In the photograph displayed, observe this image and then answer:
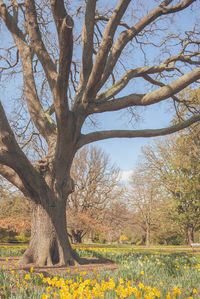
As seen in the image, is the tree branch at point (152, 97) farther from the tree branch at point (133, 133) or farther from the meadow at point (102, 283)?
the meadow at point (102, 283)

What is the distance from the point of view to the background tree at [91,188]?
683 inches

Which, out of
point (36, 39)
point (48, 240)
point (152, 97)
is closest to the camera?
point (152, 97)

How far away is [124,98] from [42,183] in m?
2.58

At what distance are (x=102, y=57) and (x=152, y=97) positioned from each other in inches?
56.6

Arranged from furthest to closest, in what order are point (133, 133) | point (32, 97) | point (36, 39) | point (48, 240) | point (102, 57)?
point (32, 97) < point (133, 133) < point (36, 39) < point (48, 240) < point (102, 57)

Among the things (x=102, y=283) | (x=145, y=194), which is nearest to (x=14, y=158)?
(x=102, y=283)

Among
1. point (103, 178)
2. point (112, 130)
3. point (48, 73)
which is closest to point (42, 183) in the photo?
point (112, 130)

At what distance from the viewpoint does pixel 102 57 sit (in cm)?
398

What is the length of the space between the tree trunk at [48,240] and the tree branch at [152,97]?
239cm

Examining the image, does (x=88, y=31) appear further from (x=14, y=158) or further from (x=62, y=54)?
(x=14, y=158)

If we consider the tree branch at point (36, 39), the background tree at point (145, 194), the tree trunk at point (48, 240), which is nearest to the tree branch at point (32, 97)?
the tree branch at point (36, 39)

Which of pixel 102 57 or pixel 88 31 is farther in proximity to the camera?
pixel 88 31

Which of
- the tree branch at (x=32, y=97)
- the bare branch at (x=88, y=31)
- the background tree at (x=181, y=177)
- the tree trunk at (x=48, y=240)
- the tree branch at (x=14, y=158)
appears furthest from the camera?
the background tree at (x=181, y=177)

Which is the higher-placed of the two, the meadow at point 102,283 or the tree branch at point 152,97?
the tree branch at point 152,97
